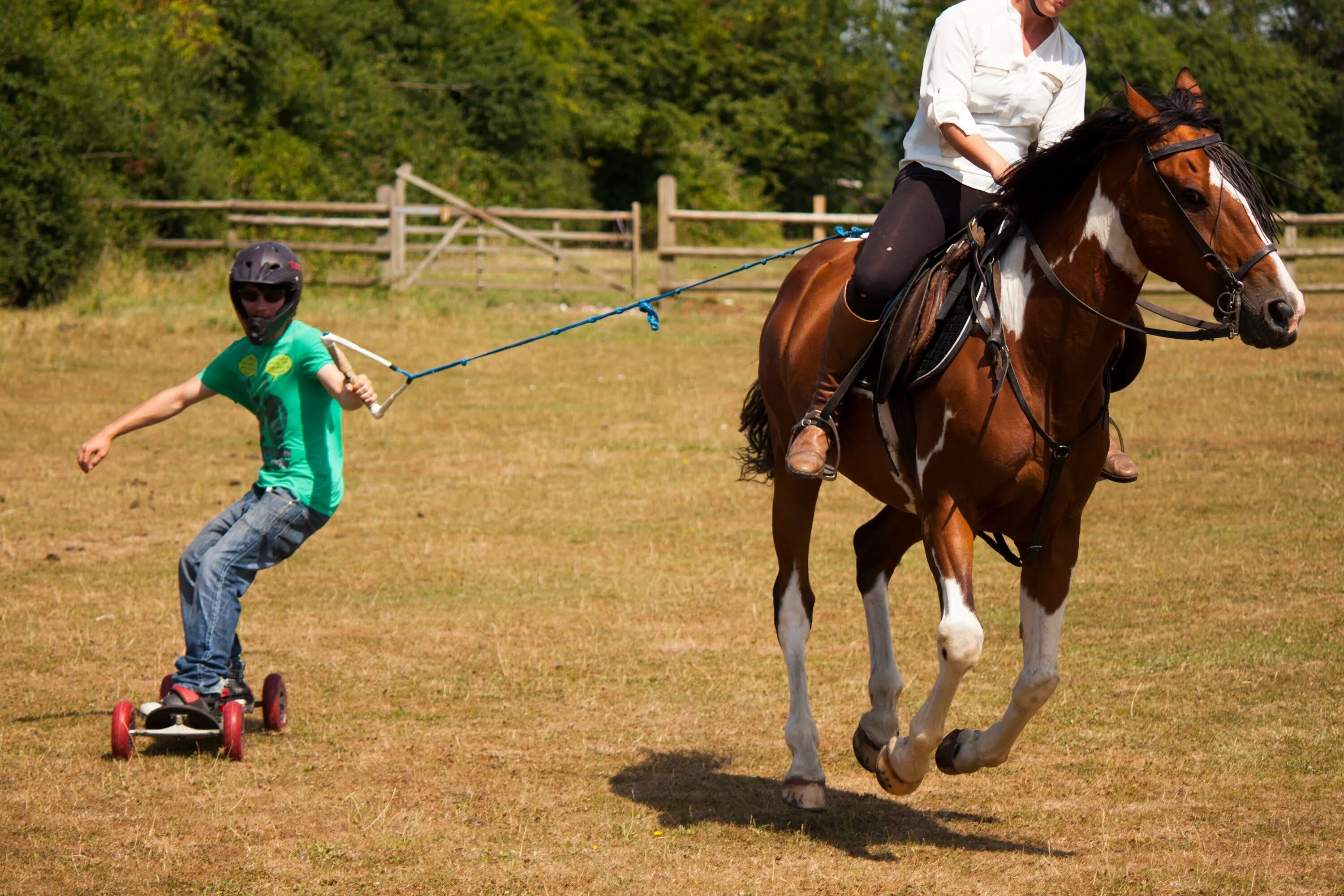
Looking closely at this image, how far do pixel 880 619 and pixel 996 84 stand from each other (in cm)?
235

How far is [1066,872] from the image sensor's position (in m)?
5.17

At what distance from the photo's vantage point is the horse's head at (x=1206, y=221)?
4.58 m

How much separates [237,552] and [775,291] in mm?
20650

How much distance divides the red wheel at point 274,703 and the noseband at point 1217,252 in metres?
4.58

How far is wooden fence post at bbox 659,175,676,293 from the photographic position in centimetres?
2527

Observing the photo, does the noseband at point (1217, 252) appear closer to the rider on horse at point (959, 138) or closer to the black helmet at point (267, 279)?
the rider on horse at point (959, 138)

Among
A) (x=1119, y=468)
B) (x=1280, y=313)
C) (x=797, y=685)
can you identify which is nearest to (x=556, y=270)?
(x=797, y=685)

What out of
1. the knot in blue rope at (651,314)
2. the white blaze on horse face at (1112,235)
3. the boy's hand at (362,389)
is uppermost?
the white blaze on horse face at (1112,235)

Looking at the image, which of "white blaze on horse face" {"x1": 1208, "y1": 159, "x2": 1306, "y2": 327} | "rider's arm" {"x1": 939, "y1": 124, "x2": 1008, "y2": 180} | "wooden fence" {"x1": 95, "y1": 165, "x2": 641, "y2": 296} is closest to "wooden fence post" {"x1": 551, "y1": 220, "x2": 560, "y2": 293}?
"wooden fence" {"x1": 95, "y1": 165, "x2": 641, "y2": 296}

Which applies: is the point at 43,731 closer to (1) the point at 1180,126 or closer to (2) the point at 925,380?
(2) the point at 925,380

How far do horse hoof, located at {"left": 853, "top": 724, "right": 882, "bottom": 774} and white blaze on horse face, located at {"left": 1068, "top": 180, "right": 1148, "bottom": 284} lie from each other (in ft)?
7.22

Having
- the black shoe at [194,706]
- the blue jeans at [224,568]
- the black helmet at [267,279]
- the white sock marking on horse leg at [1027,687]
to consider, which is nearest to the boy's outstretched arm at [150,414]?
the black helmet at [267,279]

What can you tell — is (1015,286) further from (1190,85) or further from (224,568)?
(224,568)

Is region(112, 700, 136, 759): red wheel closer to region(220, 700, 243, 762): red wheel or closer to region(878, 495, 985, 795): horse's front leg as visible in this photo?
region(220, 700, 243, 762): red wheel
